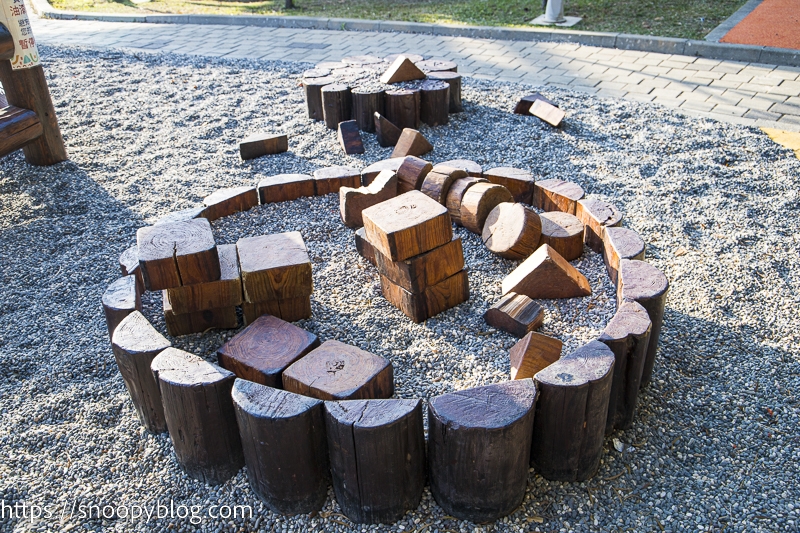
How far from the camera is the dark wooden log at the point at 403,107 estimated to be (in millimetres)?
5324

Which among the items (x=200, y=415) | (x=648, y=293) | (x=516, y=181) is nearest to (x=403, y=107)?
(x=516, y=181)

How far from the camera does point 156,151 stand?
5262 millimetres

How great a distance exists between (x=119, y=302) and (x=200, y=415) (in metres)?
0.76

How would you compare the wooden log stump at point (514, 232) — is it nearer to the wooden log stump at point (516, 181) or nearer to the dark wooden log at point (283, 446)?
the wooden log stump at point (516, 181)

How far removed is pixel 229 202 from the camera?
394cm

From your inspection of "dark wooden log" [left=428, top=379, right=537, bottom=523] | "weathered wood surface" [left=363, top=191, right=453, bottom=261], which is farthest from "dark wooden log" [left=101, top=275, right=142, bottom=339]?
"dark wooden log" [left=428, top=379, right=537, bottom=523]

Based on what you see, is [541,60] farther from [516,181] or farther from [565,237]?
[565,237]

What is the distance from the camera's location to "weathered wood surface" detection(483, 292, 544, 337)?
8.95ft

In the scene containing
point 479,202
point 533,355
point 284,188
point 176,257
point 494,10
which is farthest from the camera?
point 494,10

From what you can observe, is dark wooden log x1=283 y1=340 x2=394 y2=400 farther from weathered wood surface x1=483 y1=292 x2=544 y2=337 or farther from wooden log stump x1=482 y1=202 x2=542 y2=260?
wooden log stump x1=482 y1=202 x2=542 y2=260

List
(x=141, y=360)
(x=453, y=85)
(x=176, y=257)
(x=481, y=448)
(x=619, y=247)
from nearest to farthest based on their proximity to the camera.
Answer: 1. (x=481, y=448)
2. (x=141, y=360)
3. (x=176, y=257)
4. (x=619, y=247)
5. (x=453, y=85)

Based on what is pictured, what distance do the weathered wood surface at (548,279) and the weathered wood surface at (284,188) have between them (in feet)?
5.81

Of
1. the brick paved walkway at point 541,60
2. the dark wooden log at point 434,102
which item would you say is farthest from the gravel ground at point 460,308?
the brick paved walkway at point 541,60

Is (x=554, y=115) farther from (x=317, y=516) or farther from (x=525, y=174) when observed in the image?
(x=317, y=516)
